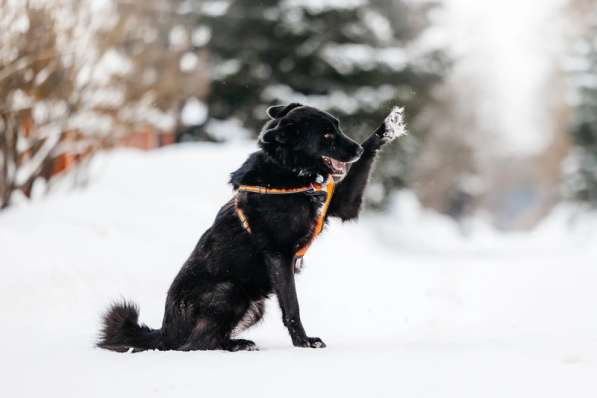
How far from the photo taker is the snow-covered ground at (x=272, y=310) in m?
3.80

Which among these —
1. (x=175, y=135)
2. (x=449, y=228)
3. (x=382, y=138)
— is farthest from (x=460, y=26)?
(x=382, y=138)

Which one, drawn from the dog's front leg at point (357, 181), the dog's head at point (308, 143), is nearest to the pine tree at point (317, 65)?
the dog's front leg at point (357, 181)

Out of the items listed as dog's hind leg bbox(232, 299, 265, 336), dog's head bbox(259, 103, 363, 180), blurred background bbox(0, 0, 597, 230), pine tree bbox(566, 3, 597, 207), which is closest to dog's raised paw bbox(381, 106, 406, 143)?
dog's head bbox(259, 103, 363, 180)

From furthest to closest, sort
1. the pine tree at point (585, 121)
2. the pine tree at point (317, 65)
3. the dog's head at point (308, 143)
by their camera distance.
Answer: the pine tree at point (585, 121)
the pine tree at point (317, 65)
the dog's head at point (308, 143)

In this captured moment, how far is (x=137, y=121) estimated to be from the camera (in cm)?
1523

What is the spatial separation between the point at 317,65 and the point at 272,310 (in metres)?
13.2

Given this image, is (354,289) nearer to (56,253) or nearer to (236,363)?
(56,253)

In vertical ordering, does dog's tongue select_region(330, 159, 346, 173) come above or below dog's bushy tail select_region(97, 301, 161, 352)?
above

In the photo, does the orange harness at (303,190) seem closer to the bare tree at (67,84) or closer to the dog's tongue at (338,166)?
the dog's tongue at (338,166)

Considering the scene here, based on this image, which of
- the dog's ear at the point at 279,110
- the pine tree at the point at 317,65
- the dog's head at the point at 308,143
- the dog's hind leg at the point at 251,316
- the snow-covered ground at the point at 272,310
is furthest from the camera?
the pine tree at the point at 317,65

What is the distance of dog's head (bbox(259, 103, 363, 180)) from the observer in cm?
477

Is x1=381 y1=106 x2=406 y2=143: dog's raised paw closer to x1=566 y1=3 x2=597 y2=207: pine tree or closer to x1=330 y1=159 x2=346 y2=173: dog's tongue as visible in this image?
x1=330 y1=159 x2=346 y2=173: dog's tongue

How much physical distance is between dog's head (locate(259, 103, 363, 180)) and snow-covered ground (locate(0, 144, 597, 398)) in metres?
1.19

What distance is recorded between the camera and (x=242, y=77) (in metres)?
20.4
